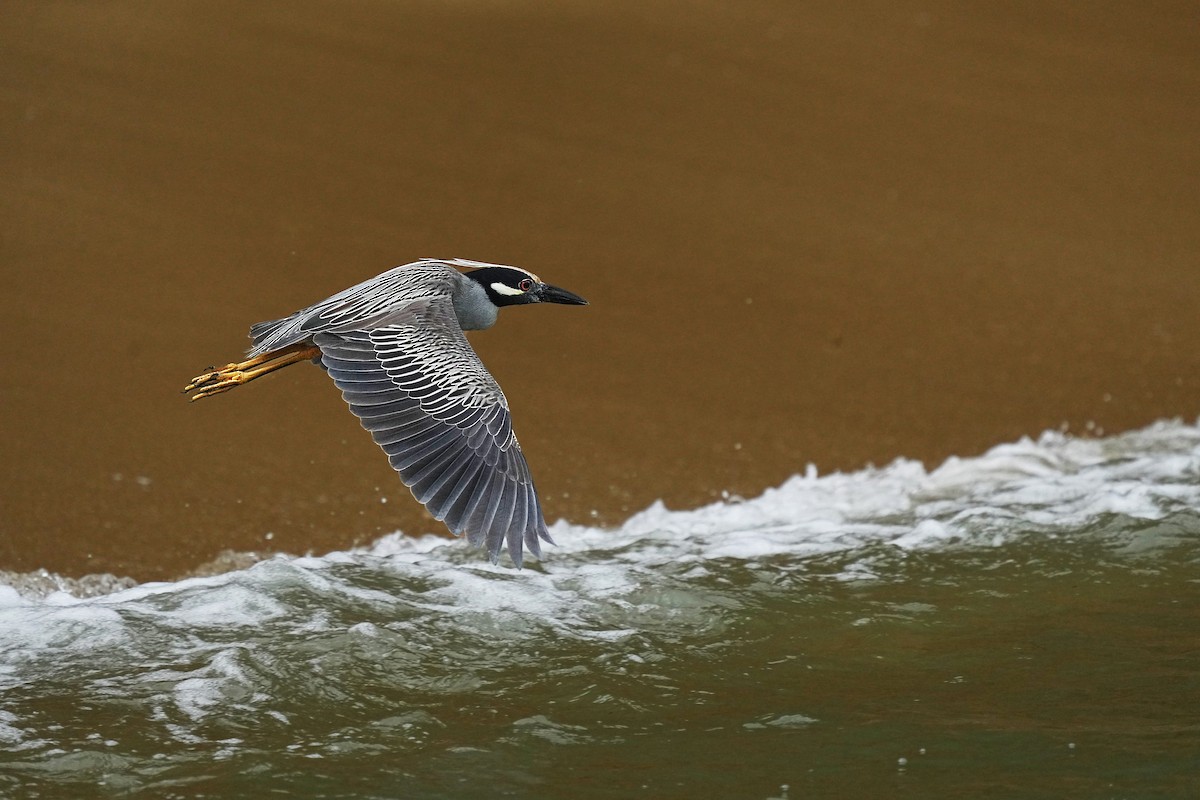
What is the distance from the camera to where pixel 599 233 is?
842 cm

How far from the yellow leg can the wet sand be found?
1050 millimetres

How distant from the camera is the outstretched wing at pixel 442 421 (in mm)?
4281

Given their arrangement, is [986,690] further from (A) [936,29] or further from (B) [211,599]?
(A) [936,29]

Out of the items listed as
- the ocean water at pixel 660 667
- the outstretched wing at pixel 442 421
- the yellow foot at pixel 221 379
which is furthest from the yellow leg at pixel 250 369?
the ocean water at pixel 660 667

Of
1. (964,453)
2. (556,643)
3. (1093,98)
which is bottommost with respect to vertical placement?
(556,643)

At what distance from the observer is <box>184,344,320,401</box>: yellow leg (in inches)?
206

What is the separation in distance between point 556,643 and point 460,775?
1.07 meters

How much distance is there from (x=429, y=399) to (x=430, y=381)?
10 centimetres

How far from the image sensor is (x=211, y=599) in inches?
204

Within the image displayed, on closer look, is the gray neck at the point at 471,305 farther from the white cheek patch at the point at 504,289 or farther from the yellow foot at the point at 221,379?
the yellow foot at the point at 221,379

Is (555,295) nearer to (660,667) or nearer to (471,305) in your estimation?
(471,305)

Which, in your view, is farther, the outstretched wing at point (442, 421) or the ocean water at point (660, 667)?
the outstretched wing at point (442, 421)

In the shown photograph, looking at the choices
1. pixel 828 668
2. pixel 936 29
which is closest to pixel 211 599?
pixel 828 668

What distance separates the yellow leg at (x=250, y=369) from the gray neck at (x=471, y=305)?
0.65m
